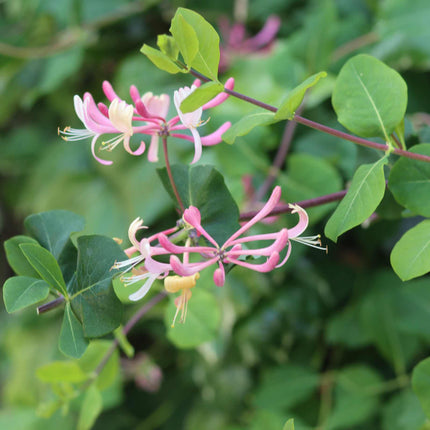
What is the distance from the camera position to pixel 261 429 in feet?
2.06

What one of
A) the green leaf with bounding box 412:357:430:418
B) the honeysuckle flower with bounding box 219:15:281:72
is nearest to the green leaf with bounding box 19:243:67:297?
the green leaf with bounding box 412:357:430:418

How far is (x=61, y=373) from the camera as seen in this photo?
420 millimetres

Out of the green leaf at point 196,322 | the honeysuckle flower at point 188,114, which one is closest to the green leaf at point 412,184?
the honeysuckle flower at point 188,114

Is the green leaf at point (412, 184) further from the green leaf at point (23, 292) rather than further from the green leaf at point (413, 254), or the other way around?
the green leaf at point (23, 292)

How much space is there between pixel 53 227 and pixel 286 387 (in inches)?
17.3

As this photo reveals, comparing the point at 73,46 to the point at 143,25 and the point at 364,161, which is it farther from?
the point at 364,161

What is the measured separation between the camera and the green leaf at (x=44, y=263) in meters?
0.27

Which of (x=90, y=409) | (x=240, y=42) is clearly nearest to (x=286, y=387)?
(x=90, y=409)

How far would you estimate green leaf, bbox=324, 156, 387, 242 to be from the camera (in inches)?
9.9

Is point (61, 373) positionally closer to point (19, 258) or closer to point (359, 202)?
point (19, 258)

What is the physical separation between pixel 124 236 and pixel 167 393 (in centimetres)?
29

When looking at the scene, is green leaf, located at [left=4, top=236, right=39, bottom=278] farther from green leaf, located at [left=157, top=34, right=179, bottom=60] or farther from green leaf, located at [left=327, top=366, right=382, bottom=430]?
green leaf, located at [left=327, top=366, right=382, bottom=430]

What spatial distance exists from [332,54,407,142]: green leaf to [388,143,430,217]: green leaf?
2 cm

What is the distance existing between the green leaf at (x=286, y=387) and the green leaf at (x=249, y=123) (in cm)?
47
